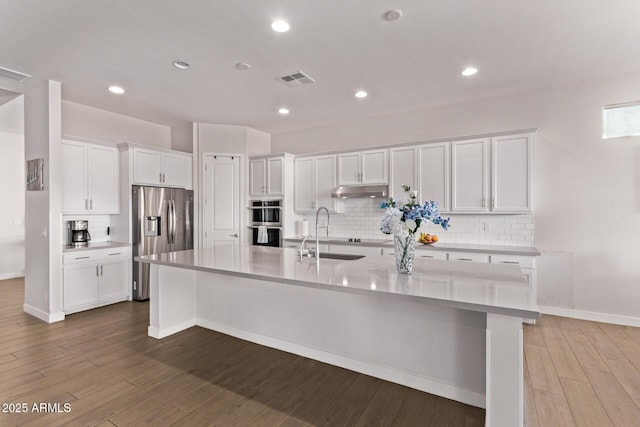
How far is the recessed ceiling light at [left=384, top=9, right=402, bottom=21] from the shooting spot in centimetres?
249

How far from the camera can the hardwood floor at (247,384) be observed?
207 cm

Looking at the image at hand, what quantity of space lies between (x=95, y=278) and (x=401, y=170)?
15.1 feet

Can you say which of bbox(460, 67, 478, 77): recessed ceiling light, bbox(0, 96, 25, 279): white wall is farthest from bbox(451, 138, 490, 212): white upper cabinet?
bbox(0, 96, 25, 279): white wall

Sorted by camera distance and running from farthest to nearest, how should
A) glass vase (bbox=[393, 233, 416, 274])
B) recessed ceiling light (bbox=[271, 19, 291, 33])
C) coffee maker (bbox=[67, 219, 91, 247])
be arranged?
coffee maker (bbox=[67, 219, 91, 247]) < recessed ceiling light (bbox=[271, 19, 291, 33]) < glass vase (bbox=[393, 233, 416, 274])

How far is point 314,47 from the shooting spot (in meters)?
3.05

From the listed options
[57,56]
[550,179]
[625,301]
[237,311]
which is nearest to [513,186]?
[550,179]

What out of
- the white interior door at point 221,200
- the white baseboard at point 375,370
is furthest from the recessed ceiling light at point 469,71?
the white interior door at point 221,200

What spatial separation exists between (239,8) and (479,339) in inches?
116

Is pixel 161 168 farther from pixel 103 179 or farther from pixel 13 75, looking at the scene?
pixel 13 75

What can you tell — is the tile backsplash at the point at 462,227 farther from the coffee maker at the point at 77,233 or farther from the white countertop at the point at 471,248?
the coffee maker at the point at 77,233

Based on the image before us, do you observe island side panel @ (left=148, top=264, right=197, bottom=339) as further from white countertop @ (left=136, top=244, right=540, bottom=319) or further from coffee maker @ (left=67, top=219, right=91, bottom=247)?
coffee maker @ (left=67, top=219, right=91, bottom=247)

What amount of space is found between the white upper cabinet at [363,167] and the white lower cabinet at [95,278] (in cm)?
352

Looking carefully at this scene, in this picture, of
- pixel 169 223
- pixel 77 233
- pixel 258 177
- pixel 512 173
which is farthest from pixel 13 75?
pixel 512 173

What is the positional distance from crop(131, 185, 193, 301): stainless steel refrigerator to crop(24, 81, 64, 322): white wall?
0.98m
